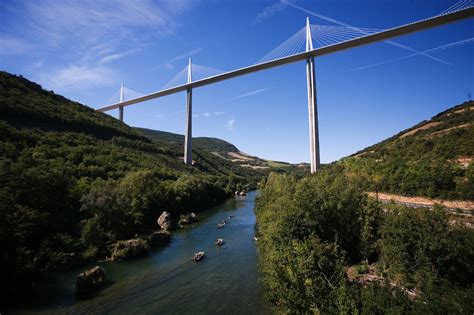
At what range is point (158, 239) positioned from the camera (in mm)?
19766

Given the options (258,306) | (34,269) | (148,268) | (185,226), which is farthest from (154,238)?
(258,306)

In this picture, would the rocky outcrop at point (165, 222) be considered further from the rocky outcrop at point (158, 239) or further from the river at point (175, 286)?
the river at point (175, 286)

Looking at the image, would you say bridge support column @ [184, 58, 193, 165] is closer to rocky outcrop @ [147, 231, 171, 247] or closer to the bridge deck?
the bridge deck

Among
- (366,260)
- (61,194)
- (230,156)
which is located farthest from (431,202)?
(230,156)

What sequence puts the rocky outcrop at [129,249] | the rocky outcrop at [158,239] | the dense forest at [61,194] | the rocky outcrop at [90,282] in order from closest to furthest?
the rocky outcrop at [90,282] → the dense forest at [61,194] → the rocky outcrop at [129,249] → the rocky outcrop at [158,239]

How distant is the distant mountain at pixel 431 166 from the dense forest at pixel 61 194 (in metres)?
19.7

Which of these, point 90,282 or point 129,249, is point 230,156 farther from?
point 90,282

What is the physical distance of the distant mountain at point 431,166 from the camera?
18.0 metres

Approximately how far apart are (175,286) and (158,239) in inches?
296

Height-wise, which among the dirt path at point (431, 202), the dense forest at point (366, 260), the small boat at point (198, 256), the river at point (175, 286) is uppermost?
the dirt path at point (431, 202)

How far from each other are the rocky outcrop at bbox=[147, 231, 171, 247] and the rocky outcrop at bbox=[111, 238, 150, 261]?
1.51 metres

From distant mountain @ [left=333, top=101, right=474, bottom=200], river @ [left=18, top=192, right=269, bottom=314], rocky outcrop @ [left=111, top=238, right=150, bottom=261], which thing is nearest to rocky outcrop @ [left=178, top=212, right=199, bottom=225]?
river @ [left=18, top=192, right=269, bottom=314]

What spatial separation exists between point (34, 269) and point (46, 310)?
8.43 feet

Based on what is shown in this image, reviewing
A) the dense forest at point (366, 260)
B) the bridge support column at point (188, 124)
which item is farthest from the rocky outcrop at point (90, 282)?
the bridge support column at point (188, 124)
